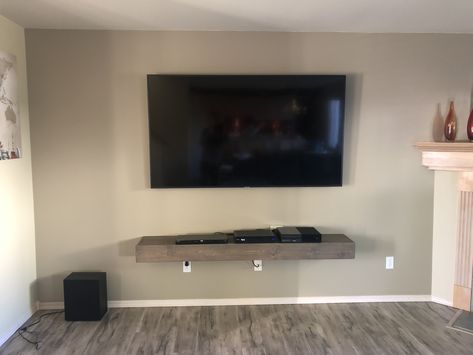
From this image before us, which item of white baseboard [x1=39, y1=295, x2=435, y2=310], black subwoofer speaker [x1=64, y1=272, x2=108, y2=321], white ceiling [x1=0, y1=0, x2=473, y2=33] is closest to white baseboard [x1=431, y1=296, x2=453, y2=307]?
white baseboard [x1=39, y1=295, x2=435, y2=310]

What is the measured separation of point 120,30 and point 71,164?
3.80 ft

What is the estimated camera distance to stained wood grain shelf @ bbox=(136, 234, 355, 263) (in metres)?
3.17

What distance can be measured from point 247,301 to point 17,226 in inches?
76.7

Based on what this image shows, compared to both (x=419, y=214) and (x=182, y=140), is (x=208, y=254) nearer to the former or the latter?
(x=182, y=140)

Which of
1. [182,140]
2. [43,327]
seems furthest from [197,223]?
[43,327]

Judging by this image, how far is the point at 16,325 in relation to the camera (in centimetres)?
305

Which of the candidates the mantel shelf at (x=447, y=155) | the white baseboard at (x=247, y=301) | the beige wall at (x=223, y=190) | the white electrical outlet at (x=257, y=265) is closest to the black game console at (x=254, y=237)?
the beige wall at (x=223, y=190)

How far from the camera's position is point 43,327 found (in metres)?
3.11

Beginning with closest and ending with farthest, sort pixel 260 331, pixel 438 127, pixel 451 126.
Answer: pixel 260 331 → pixel 451 126 → pixel 438 127

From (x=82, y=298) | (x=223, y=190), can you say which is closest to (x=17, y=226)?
(x=82, y=298)

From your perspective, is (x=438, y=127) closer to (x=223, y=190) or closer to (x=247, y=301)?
(x=223, y=190)

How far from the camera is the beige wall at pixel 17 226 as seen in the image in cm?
288

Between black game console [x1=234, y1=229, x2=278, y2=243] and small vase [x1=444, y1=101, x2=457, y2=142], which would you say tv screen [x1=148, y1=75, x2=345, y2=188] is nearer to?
black game console [x1=234, y1=229, x2=278, y2=243]

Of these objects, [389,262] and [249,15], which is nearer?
[249,15]
